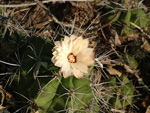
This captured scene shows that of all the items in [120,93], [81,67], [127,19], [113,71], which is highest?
[127,19]

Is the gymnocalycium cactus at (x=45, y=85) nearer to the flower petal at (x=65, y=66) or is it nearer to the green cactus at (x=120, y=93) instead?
the flower petal at (x=65, y=66)

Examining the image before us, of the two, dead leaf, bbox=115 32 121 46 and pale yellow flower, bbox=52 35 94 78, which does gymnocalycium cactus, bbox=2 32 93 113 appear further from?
dead leaf, bbox=115 32 121 46

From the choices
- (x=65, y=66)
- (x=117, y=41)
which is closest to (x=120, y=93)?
(x=117, y=41)

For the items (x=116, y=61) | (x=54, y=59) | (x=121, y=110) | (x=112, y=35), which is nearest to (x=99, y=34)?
(x=112, y=35)

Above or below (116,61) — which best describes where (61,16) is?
above

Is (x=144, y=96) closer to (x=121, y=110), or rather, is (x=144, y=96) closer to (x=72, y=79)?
(x=121, y=110)

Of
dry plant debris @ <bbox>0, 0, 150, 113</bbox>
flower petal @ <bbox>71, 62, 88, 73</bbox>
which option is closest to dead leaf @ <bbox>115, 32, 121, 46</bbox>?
dry plant debris @ <bbox>0, 0, 150, 113</bbox>

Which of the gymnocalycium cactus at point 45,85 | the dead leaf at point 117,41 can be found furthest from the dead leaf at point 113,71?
the gymnocalycium cactus at point 45,85

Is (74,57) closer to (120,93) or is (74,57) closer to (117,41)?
(120,93)
